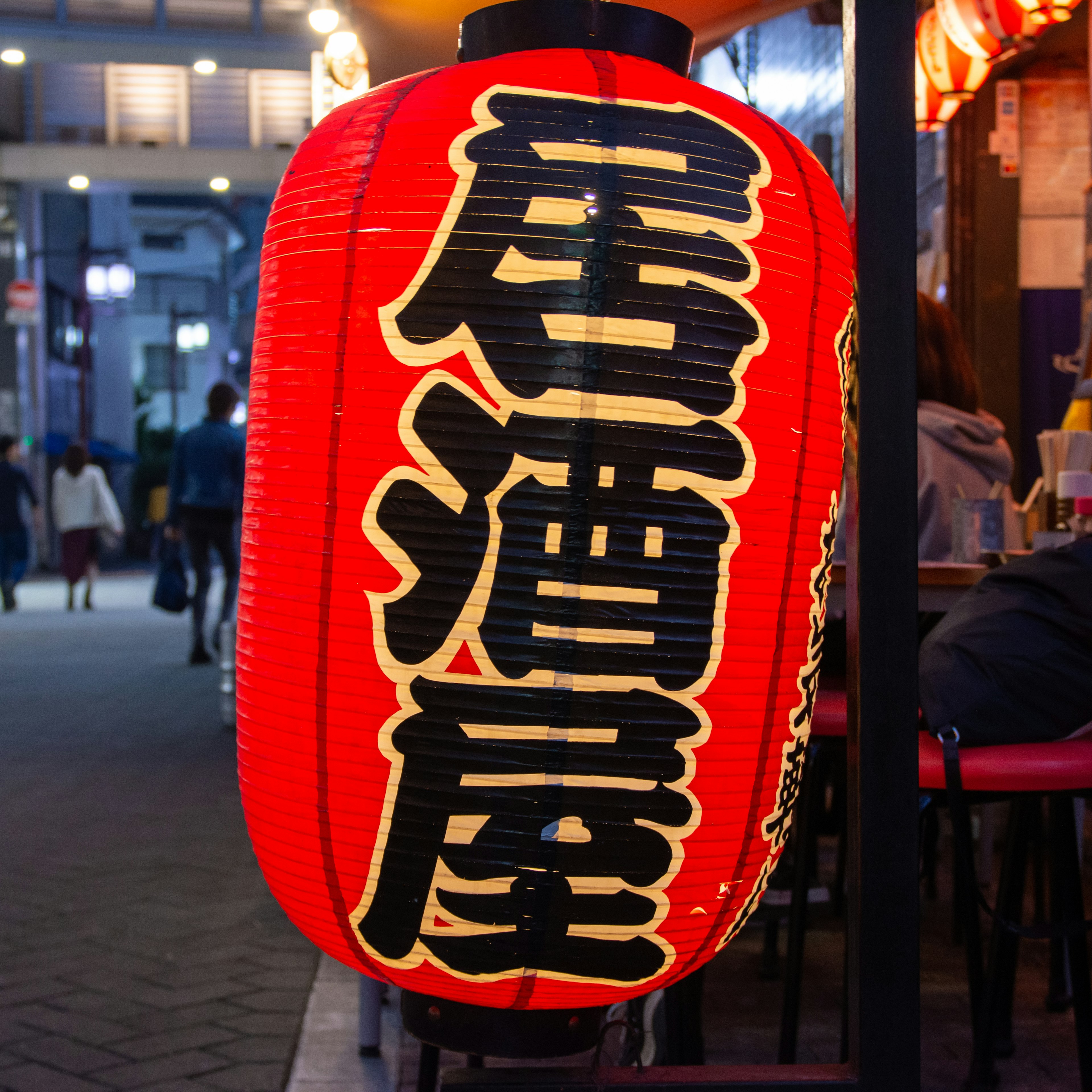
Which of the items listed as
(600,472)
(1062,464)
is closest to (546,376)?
(600,472)

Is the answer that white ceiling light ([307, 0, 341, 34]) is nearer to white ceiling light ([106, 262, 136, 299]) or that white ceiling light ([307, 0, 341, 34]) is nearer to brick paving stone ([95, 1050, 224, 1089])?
brick paving stone ([95, 1050, 224, 1089])

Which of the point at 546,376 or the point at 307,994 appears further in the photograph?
the point at 307,994

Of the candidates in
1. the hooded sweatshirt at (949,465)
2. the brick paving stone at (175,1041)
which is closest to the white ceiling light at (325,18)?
the hooded sweatshirt at (949,465)

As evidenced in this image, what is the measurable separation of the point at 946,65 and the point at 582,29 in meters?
4.80

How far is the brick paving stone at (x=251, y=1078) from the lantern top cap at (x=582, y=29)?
2.25m

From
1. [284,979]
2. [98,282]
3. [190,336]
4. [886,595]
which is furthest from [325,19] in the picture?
[190,336]

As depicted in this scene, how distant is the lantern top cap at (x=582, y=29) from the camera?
4.44 ft

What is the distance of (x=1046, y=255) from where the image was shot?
23.0 feet

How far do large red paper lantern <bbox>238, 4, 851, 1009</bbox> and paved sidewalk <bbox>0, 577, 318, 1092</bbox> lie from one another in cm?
170

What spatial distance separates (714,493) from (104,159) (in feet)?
65.9

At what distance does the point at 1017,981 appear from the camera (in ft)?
10.3

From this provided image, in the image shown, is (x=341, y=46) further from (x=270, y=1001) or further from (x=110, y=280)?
(x=110, y=280)

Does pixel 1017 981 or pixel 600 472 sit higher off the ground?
pixel 600 472

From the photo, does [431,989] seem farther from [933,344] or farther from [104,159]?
[104,159]
